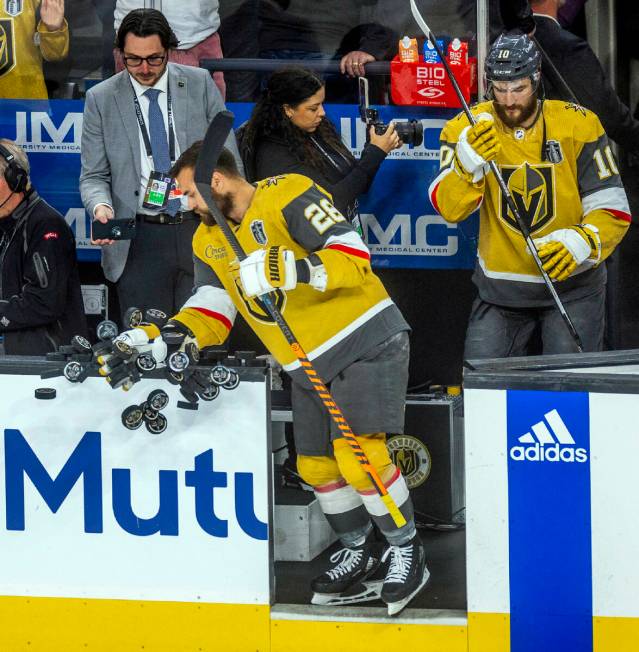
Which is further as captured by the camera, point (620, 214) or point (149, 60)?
point (149, 60)

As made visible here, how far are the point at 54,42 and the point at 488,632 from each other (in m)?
3.57

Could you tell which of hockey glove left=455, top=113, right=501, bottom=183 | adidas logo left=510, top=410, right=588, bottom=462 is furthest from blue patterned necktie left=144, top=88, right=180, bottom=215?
adidas logo left=510, top=410, right=588, bottom=462

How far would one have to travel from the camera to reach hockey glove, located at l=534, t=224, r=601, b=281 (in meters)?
5.12

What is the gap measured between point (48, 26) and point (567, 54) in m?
2.39

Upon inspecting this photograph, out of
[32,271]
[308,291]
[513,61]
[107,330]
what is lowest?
[107,330]

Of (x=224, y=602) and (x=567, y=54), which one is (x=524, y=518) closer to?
(x=224, y=602)

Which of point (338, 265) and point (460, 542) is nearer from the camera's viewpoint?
point (338, 265)

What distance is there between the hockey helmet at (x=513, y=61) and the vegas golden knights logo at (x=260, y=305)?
138 cm

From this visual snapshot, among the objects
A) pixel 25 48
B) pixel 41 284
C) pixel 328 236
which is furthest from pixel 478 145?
pixel 25 48

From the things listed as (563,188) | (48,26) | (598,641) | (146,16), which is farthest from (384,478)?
(48,26)

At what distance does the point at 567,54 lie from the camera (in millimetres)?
6031

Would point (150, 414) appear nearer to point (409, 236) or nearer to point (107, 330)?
point (107, 330)

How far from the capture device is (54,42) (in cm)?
627

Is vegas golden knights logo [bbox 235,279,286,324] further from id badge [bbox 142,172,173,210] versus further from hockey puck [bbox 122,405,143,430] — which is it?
id badge [bbox 142,172,173,210]
